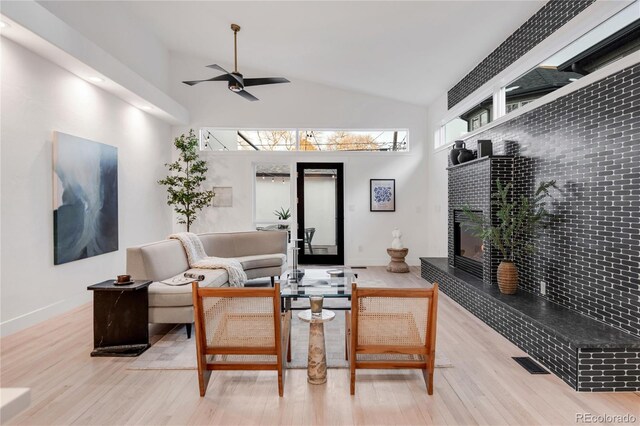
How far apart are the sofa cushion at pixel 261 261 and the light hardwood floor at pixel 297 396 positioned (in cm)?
233

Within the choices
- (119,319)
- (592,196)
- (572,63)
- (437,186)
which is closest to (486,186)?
(592,196)

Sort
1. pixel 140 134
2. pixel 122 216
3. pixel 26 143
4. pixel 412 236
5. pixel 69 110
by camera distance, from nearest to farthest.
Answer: pixel 26 143 < pixel 69 110 < pixel 122 216 < pixel 140 134 < pixel 412 236

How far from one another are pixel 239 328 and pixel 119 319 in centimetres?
144

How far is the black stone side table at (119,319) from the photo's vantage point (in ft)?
10.0

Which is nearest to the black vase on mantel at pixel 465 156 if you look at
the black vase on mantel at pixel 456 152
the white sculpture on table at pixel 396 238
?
the black vase on mantel at pixel 456 152

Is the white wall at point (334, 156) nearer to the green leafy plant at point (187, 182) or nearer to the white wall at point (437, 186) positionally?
the white wall at point (437, 186)

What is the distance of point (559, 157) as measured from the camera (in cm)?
339

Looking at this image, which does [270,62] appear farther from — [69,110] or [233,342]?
[233,342]

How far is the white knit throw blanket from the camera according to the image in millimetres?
4395

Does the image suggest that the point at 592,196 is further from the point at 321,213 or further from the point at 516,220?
the point at 321,213

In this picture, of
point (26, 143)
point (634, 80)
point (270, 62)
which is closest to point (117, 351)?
point (26, 143)

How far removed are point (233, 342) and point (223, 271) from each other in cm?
211

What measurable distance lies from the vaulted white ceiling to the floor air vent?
3261 millimetres

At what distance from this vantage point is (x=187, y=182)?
654cm
